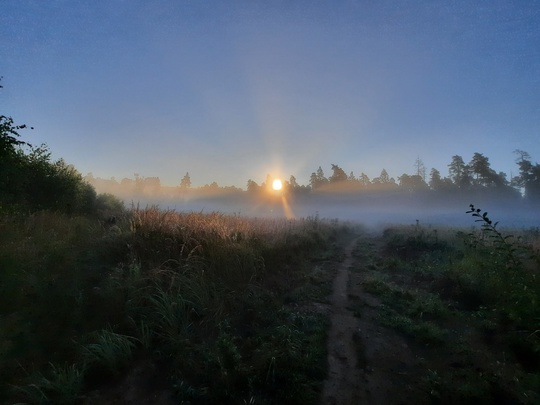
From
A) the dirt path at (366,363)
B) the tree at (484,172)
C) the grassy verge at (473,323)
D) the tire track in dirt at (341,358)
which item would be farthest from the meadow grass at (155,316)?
the tree at (484,172)

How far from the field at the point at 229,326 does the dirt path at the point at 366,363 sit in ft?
0.09

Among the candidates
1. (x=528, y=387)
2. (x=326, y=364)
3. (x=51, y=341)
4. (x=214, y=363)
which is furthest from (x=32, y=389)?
(x=528, y=387)

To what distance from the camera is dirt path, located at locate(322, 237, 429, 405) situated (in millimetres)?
4125

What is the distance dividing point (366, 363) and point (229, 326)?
2.62 metres

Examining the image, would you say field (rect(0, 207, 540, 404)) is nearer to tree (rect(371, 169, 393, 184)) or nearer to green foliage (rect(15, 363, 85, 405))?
green foliage (rect(15, 363, 85, 405))

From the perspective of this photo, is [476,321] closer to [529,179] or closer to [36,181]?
[36,181]

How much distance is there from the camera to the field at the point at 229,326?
13.4 feet

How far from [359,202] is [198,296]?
8949 centimetres

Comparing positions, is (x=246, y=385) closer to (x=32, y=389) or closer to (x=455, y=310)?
(x=32, y=389)

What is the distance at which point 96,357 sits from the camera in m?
4.28

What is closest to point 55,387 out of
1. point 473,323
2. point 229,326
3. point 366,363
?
point 229,326

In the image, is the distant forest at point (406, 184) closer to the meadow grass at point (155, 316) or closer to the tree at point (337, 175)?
the tree at point (337, 175)

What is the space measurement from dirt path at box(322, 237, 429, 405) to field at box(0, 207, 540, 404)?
3 centimetres

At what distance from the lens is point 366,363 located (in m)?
4.98
